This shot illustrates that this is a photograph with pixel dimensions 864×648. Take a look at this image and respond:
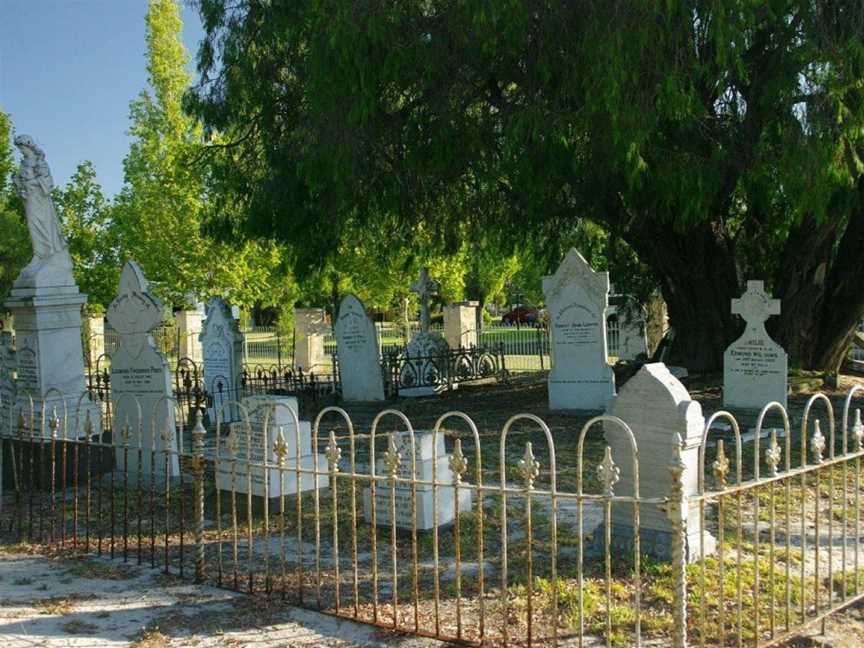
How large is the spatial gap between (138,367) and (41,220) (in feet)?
8.52

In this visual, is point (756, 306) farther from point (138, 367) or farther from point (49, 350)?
point (49, 350)

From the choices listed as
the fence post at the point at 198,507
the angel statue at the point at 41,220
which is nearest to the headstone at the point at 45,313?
the angel statue at the point at 41,220

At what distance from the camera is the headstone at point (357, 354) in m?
15.8

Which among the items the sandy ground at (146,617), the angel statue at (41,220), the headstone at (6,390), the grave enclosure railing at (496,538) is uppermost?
the angel statue at (41,220)

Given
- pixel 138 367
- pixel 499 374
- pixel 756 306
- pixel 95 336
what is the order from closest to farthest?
pixel 138 367 < pixel 756 306 < pixel 499 374 < pixel 95 336

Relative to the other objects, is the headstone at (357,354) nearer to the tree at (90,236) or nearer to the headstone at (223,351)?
the headstone at (223,351)

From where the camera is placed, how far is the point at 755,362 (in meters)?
12.5

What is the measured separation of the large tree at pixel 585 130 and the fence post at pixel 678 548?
6.64m

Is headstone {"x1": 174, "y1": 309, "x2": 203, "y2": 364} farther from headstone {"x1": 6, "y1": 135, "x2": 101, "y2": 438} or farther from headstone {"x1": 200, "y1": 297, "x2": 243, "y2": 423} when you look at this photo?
headstone {"x1": 6, "y1": 135, "x2": 101, "y2": 438}

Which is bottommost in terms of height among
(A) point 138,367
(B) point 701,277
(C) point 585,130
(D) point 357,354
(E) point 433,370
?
(E) point 433,370

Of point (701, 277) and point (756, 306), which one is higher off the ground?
point (701, 277)

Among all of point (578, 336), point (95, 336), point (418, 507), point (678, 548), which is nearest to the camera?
point (678, 548)

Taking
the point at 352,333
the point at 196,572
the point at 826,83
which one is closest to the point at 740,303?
the point at 826,83

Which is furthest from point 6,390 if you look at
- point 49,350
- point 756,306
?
point 756,306
